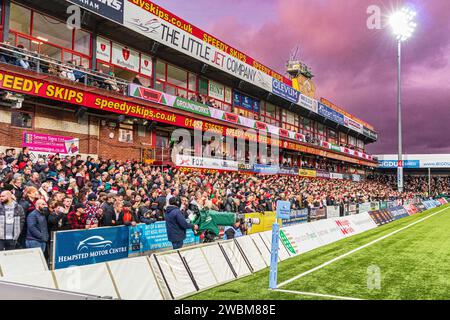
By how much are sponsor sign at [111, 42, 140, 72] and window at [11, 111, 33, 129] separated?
7172 millimetres

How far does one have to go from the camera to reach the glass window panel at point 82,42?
21.0 metres

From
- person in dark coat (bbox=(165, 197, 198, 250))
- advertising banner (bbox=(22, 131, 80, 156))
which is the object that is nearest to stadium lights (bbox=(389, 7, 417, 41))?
advertising banner (bbox=(22, 131, 80, 156))

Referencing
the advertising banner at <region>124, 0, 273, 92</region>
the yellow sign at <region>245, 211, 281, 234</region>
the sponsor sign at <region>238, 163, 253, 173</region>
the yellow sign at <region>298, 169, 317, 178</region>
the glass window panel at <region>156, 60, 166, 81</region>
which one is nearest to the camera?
the yellow sign at <region>245, 211, 281, 234</region>

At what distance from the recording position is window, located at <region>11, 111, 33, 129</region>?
16938mm

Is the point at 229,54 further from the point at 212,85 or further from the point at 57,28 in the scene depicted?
the point at 57,28

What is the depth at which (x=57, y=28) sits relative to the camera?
20.1 metres

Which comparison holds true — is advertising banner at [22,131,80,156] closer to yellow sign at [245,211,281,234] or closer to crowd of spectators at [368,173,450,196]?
yellow sign at [245,211,281,234]

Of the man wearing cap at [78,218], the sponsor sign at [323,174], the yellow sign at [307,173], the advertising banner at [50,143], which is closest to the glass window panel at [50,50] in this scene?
the advertising banner at [50,143]

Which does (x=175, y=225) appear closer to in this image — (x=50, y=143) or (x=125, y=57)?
(x=50, y=143)

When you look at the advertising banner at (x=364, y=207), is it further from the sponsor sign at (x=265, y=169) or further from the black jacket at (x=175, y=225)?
the black jacket at (x=175, y=225)

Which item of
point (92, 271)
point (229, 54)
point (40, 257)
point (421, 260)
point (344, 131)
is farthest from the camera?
point (344, 131)

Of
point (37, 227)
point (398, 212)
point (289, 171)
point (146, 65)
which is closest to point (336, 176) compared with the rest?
point (289, 171)
